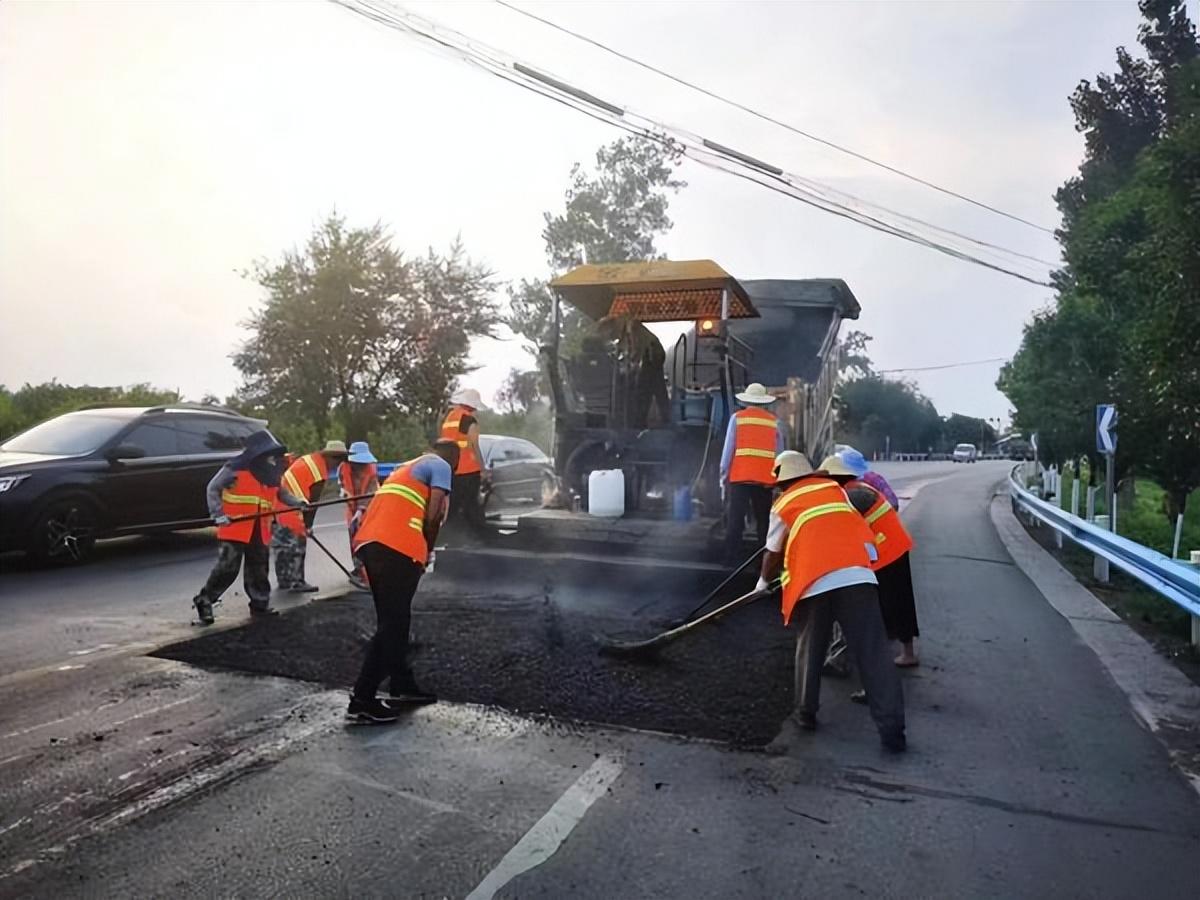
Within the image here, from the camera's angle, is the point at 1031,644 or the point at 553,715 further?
the point at 1031,644

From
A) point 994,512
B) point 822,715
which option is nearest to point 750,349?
point 822,715

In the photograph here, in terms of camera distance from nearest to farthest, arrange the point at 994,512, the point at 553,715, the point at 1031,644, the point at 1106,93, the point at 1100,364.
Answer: the point at 553,715 < the point at 1031,644 < the point at 1100,364 < the point at 994,512 < the point at 1106,93

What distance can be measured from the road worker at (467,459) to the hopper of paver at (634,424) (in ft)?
0.77

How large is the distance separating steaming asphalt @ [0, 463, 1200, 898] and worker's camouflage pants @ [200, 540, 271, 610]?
1.23 metres

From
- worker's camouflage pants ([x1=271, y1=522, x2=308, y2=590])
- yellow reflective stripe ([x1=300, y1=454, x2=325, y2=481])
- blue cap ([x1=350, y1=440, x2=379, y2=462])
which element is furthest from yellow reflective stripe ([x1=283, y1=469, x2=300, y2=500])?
blue cap ([x1=350, y1=440, x2=379, y2=462])

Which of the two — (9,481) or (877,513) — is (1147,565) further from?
(9,481)

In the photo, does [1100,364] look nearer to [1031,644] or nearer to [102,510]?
[1031,644]

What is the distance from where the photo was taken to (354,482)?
8992 millimetres

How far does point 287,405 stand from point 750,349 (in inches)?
588

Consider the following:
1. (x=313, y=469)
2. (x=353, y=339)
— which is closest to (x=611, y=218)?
(x=353, y=339)

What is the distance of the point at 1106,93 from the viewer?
971 inches

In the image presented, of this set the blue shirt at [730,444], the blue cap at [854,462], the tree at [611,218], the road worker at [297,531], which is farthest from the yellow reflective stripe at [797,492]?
the tree at [611,218]

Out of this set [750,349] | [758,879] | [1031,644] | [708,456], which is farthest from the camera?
[750,349]

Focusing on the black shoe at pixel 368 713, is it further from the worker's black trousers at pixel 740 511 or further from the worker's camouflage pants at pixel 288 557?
the worker's camouflage pants at pixel 288 557
